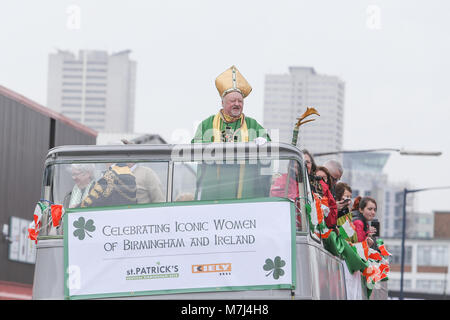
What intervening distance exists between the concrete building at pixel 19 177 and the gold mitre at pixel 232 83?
784 inches

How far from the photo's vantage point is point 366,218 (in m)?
12.0

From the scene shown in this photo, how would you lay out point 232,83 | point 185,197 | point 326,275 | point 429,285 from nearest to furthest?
point 185,197, point 326,275, point 232,83, point 429,285

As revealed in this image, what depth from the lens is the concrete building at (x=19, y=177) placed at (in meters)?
29.5

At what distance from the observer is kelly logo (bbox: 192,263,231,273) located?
799 centimetres

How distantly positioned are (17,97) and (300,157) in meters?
22.6

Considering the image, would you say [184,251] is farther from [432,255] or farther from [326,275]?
[432,255]

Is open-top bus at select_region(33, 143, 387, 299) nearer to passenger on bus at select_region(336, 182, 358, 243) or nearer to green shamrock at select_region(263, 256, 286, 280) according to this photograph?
green shamrock at select_region(263, 256, 286, 280)

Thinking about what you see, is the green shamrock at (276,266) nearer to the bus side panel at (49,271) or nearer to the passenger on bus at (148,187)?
the passenger on bus at (148,187)

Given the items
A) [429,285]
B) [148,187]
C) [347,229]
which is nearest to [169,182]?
[148,187]

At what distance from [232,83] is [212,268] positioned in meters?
2.21
